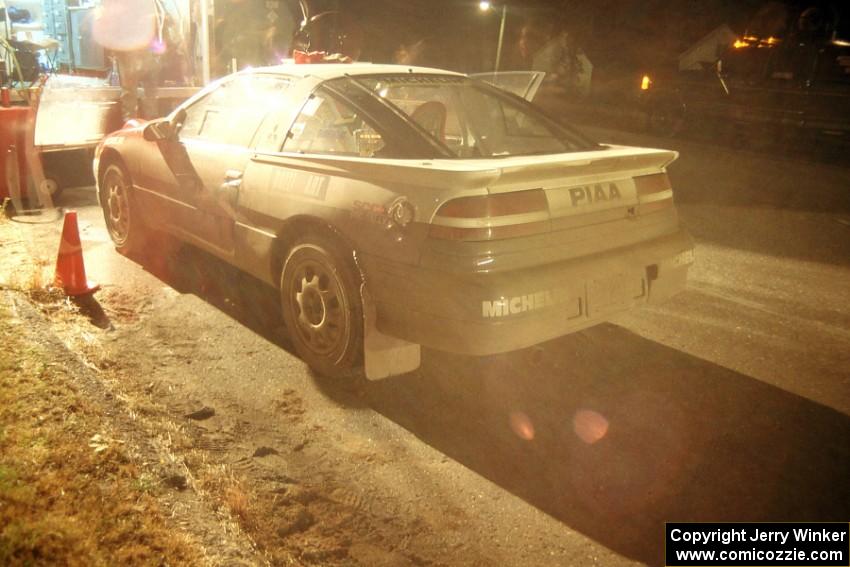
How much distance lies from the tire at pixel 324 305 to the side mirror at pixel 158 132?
1522 mm

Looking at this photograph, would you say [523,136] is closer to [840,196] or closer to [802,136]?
[840,196]

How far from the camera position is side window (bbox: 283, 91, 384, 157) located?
3969 mm

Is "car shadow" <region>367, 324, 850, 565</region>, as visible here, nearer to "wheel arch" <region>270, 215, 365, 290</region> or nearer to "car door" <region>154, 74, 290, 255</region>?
"wheel arch" <region>270, 215, 365, 290</region>

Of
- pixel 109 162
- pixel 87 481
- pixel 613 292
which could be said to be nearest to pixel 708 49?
pixel 109 162

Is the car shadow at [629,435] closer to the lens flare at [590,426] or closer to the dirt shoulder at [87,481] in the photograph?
the lens flare at [590,426]

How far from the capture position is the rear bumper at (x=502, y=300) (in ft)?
10.4

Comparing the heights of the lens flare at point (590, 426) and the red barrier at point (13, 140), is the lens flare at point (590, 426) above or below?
below

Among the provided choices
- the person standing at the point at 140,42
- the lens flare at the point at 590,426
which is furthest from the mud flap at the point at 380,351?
the person standing at the point at 140,42

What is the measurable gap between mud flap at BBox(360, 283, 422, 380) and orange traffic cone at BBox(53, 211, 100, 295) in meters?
2.40

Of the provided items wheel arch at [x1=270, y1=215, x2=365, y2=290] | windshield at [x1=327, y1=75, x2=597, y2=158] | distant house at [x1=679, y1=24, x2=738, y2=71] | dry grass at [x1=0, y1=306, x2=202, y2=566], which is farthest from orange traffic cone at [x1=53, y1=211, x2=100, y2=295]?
distant house at [x1=679, y1=24, x2=738, y2=71]

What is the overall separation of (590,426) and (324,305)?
59.1 inches

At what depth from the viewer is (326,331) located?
3904 mm

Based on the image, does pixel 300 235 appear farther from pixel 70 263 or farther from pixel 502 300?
pixel 70 263

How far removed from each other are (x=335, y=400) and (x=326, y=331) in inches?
14.8
